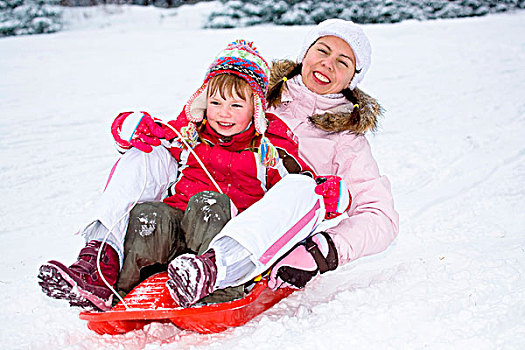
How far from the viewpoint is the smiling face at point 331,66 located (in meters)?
2.64

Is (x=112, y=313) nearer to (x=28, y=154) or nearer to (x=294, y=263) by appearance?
(x=294, y=263)

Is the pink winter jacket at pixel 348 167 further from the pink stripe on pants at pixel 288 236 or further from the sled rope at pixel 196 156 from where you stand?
the sled rope at pixel 196 156

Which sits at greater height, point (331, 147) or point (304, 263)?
point (331, 147)

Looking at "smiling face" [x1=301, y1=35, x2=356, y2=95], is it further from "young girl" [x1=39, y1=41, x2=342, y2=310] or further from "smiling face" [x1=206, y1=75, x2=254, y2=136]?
"smiling face" [x1=206, y1=75, x2=254, y2=136]

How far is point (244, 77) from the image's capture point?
2312 mm

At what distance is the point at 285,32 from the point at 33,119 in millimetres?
6387

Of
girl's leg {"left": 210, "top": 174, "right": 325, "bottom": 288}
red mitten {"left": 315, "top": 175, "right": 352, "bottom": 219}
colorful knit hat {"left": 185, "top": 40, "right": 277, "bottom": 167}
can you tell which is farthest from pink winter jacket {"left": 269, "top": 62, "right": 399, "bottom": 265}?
colorful knit hat {"left": 185, "top": 40, "right": 277, "bottom": 167}

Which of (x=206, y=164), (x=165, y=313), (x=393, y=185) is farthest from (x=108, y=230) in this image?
(x=393, y=185)

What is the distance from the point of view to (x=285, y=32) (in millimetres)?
10336

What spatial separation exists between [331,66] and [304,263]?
1160 millimetres

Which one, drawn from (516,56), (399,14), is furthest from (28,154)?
(399,14)

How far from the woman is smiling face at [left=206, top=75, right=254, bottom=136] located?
0.39 metres

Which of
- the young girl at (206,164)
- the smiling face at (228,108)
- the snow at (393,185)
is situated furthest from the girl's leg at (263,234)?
the smiling face at (228,108)

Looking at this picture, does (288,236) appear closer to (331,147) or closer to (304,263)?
(304,263)
